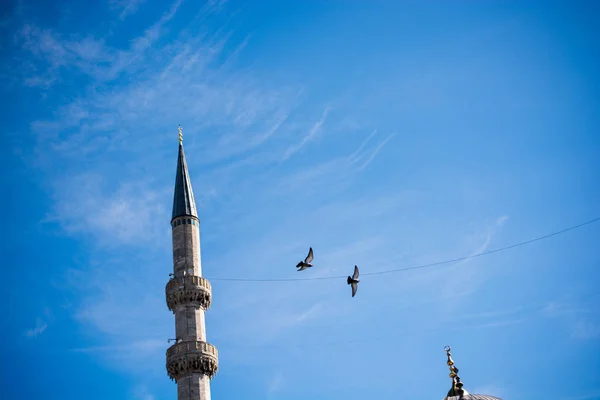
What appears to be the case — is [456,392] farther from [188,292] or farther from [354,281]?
[188,292]

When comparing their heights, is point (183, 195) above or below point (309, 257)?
above

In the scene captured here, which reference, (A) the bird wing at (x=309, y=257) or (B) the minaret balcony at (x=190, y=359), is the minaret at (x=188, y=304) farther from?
(A) the bird wing at (x=309, y=257)

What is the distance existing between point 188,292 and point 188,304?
0.67 meters

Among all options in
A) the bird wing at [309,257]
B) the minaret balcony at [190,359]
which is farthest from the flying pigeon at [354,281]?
the minaret balcony at [190,359]

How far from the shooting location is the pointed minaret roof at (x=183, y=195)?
174 ft

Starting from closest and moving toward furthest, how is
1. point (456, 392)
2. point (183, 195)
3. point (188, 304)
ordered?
1. point (456, 392)
2. point (188, 304)
3. point (183, 195)

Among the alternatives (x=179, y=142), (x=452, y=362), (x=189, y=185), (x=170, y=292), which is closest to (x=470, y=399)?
(x=452, y=362)

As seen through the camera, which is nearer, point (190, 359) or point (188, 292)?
point (190, 359)

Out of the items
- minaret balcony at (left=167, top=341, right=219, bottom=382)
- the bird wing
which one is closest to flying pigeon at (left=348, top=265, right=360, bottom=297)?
the bird wing

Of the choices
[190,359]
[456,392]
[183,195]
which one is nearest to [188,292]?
[190,359]

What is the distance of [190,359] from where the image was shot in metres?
47.8

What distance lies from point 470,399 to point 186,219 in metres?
20.8

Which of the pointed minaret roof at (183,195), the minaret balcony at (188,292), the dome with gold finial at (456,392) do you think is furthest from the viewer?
the pointed minaret roof at (183,195)

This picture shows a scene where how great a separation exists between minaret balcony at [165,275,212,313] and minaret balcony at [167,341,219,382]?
8.65 feet
